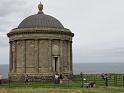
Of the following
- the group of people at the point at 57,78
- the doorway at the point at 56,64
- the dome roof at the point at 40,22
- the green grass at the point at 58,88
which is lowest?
the green grass at the point at 58,88

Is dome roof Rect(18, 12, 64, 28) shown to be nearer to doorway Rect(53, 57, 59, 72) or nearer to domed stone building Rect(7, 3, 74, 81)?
domed stone building Rect(7, 3, 74, 81)

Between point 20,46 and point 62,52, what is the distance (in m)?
5.61

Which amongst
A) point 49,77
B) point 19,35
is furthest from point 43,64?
point 19,35

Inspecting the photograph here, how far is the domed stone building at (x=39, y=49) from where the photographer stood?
154 ft

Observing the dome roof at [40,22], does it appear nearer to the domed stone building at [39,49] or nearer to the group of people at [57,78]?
the domed stone building at [39,49]

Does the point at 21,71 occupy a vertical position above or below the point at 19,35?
below

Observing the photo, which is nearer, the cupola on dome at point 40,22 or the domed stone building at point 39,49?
the domed stone building at point 39,49

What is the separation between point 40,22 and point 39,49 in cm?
392

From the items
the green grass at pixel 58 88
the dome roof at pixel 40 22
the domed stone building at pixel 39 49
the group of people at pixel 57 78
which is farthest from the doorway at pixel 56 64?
the green grass at pixel 58 88

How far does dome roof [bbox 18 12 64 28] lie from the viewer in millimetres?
48128

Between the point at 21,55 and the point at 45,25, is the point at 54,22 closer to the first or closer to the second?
the point at 45,25

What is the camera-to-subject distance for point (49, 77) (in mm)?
46406

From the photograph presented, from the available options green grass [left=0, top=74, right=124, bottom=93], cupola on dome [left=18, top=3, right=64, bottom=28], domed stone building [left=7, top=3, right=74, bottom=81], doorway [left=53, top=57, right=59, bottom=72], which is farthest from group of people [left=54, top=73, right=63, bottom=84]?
cupola on dome [left=18, top=3, right=64, bottom=28]

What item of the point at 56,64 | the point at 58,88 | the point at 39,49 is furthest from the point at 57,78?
the point at 58,88
